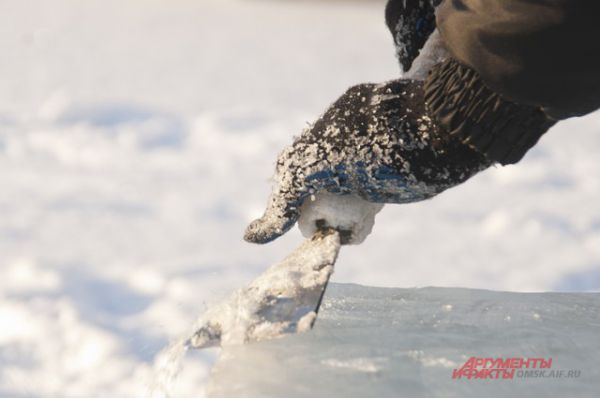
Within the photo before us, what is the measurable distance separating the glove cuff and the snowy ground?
0.38 metres

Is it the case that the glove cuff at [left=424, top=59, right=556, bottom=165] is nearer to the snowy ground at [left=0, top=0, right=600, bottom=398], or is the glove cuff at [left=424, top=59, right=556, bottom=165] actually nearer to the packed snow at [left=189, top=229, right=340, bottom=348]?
the packed snow at [left=189, top=229, right=340, bottom=348]

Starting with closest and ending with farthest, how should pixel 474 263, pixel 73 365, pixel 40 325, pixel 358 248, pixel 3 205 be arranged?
pixel 73 365 < pixel 40 325 < pixel 474 263 < pixel 358 248 < pixel 3 205

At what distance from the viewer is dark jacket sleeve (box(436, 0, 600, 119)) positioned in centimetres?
63

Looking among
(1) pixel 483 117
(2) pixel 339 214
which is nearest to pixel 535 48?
(1) pixel 483 117

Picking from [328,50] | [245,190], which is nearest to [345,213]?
[245,190]

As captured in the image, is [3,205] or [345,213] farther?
[3,205]

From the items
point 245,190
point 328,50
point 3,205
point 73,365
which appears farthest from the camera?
point 328,50

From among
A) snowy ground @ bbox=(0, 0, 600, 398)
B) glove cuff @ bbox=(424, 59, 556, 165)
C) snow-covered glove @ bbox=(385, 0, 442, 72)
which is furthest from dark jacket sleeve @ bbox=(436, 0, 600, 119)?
snowy ground @ bbox=(0, 0, 600, 398)

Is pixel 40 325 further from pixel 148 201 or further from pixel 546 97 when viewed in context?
pixel 546 97

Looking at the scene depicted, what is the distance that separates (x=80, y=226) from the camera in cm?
218

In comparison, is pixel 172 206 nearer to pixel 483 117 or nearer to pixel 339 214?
pixel 339 214

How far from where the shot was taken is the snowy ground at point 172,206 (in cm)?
160

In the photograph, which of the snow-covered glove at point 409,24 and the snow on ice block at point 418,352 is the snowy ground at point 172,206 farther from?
the snow-covered glove at point 409,24

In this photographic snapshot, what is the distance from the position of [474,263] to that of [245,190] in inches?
33.2
